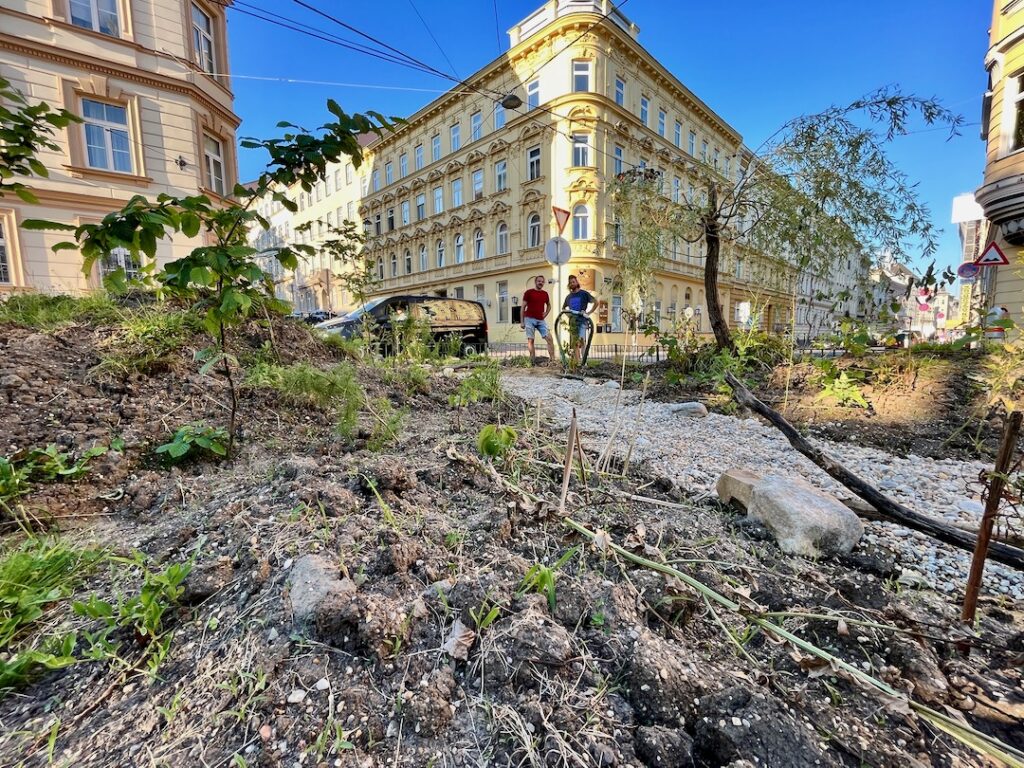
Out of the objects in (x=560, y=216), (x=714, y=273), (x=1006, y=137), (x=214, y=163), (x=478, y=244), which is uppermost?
(x=214, y=163)

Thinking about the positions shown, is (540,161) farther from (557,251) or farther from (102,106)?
Result: (557,251)

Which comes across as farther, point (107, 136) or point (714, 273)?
point (107, 136)

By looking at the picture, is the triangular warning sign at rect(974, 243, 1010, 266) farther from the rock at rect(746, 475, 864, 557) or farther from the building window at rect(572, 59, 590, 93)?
the building window at rect(572, 59, 590, 93)

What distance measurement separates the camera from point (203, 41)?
40.8 ft

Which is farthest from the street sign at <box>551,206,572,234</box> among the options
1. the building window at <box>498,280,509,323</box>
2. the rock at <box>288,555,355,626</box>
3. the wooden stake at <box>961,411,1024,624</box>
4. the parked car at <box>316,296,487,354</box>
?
the building window at <box>498,280,509,323</box>

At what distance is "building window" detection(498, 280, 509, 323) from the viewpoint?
22.2 meters

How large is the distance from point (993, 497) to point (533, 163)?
72.9 feet

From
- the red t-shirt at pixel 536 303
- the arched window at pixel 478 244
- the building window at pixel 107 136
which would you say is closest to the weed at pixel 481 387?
the red t-shirt at pixel 536 303

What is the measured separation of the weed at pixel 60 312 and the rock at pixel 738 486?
4.16m

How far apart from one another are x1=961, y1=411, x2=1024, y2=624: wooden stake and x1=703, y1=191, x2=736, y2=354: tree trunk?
4948 millimetres

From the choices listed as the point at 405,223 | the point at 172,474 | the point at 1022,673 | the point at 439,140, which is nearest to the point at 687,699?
the point at 1022,673

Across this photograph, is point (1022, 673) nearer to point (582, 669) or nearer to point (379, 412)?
point (582, 669)

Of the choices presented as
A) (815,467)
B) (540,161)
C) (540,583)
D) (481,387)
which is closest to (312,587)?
(540,583)

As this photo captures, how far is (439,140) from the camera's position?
24859 millimetres
